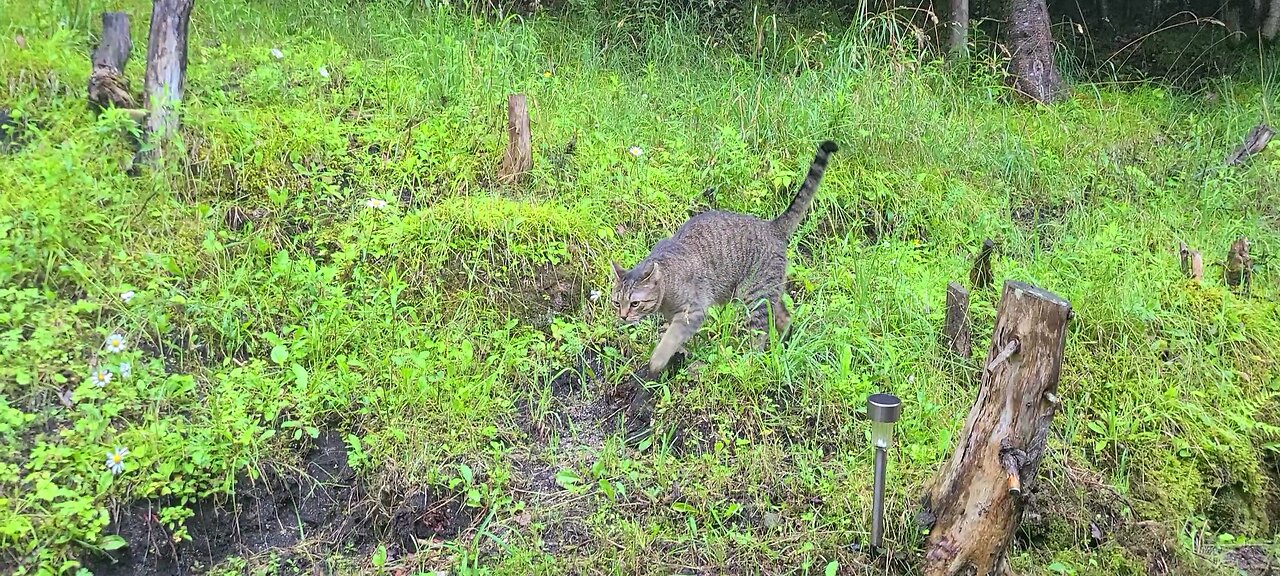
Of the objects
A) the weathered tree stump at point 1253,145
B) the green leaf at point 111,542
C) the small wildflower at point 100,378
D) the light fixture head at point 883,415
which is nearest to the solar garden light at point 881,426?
the light fixture head at point 883,415

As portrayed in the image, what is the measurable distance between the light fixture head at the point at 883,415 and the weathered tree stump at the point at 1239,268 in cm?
274

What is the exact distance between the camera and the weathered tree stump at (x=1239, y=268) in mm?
3965

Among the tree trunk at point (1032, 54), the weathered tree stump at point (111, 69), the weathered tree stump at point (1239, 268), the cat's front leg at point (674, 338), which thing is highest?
the tree trunk at point (1032, 54)

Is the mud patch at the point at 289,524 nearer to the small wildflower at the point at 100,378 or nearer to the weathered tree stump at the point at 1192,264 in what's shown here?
the small wildflower at the point at 100,378

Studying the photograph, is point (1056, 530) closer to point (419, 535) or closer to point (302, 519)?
point (419, 535)

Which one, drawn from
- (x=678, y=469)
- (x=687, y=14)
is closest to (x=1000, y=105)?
(x=687, y=14)

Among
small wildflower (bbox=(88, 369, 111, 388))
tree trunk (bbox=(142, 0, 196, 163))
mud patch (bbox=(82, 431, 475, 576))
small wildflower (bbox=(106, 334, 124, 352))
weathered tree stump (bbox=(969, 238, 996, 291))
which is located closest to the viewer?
mud patch (bbox=(82, 431, 475, 576))

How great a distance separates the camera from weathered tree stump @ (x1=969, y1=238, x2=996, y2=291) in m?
3.79

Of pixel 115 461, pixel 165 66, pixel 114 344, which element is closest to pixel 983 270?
pixel 115 461

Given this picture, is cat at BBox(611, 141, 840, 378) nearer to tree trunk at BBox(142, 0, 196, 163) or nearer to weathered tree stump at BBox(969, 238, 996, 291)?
weathered tree stump at BBox(969, 238, 996, 291)

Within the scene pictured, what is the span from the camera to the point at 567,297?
402cm

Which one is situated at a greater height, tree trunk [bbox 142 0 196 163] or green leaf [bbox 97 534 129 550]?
tree trunk [bbox 142 0 196 163]

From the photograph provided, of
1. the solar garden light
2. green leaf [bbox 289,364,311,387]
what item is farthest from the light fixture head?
green leaf [bbox 289,364,311,387]

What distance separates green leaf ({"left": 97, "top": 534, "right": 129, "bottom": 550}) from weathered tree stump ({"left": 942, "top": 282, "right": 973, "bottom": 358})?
3.38 meters
